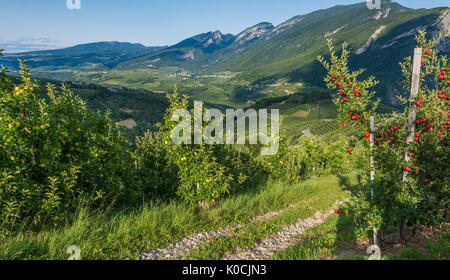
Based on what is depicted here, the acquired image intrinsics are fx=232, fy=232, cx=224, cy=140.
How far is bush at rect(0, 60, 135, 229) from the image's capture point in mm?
6715

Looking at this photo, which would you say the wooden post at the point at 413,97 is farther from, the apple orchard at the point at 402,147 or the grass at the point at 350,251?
the grass at the point at 350,251

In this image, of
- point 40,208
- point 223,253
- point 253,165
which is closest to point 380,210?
point 223,253

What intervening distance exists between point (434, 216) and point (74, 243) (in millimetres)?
9449

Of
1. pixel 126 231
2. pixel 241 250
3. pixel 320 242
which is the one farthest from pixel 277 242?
pixel 126 231

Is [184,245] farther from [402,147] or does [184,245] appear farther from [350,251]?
[402,147]

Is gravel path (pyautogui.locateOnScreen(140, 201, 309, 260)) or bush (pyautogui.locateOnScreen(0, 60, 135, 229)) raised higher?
bush (pyautogui.locateOnScreen(0, 60, 135, 229))

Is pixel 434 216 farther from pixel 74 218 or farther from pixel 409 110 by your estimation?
pixel 74 218

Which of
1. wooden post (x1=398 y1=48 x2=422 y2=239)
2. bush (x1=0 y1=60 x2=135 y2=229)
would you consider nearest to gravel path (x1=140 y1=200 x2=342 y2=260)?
bush (x1=0 y1=60 x2=135 y2=229)

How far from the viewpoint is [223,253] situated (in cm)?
704

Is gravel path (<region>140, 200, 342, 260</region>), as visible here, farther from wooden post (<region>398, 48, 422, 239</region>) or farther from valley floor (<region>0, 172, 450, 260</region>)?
wooden post (<region>398, 48, 422, 239</region>)

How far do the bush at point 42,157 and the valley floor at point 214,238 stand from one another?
77 cm

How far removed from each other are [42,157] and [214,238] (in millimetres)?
6375

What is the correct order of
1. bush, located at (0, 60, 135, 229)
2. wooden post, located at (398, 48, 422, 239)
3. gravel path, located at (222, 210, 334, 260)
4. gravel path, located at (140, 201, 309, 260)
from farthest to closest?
gravel path, located at (222, 210, 334, 260), bush, located at (0, 60, 135, 229), gravel path, located at (140, 201, 309, 260), wooden post, located at (398, 48, 422, 239)
